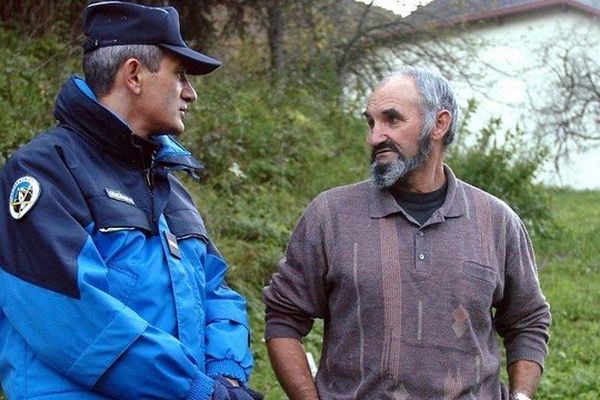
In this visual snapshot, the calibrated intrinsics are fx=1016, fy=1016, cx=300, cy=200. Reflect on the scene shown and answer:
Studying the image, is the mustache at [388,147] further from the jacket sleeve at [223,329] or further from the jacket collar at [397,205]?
the jacket sleeve at [223,329]

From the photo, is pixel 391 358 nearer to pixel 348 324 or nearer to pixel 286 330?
pixel 348 324

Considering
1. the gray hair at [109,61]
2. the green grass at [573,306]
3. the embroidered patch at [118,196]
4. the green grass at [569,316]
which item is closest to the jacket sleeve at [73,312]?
the embroidered patch at [118,196]

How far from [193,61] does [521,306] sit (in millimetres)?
1409

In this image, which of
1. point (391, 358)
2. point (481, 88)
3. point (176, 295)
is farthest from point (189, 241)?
point (481, 88)

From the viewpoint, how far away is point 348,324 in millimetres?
A: 3262

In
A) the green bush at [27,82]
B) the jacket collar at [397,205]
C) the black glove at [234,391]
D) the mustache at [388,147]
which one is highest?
the mustache at [388,147]

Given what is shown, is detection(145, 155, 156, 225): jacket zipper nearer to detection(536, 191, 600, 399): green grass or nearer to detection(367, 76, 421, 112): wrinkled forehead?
detection(367, 76, 421, 112): wrinkled forehead

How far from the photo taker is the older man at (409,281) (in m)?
3.21

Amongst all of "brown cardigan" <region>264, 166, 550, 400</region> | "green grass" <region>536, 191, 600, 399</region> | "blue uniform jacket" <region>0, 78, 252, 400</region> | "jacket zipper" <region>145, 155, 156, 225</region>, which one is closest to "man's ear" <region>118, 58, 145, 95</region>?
"blue uniform jacket" <region>0, 78, 252, 400</region>

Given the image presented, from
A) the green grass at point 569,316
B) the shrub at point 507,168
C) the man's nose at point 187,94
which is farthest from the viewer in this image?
the shrub at point 507,168

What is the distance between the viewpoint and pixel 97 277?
8.55 ft

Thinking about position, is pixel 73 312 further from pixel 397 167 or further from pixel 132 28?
pixel 397 167

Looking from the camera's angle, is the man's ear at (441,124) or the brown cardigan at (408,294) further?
the man's ear at (441,124)

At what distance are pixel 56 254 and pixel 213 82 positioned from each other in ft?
30.7
